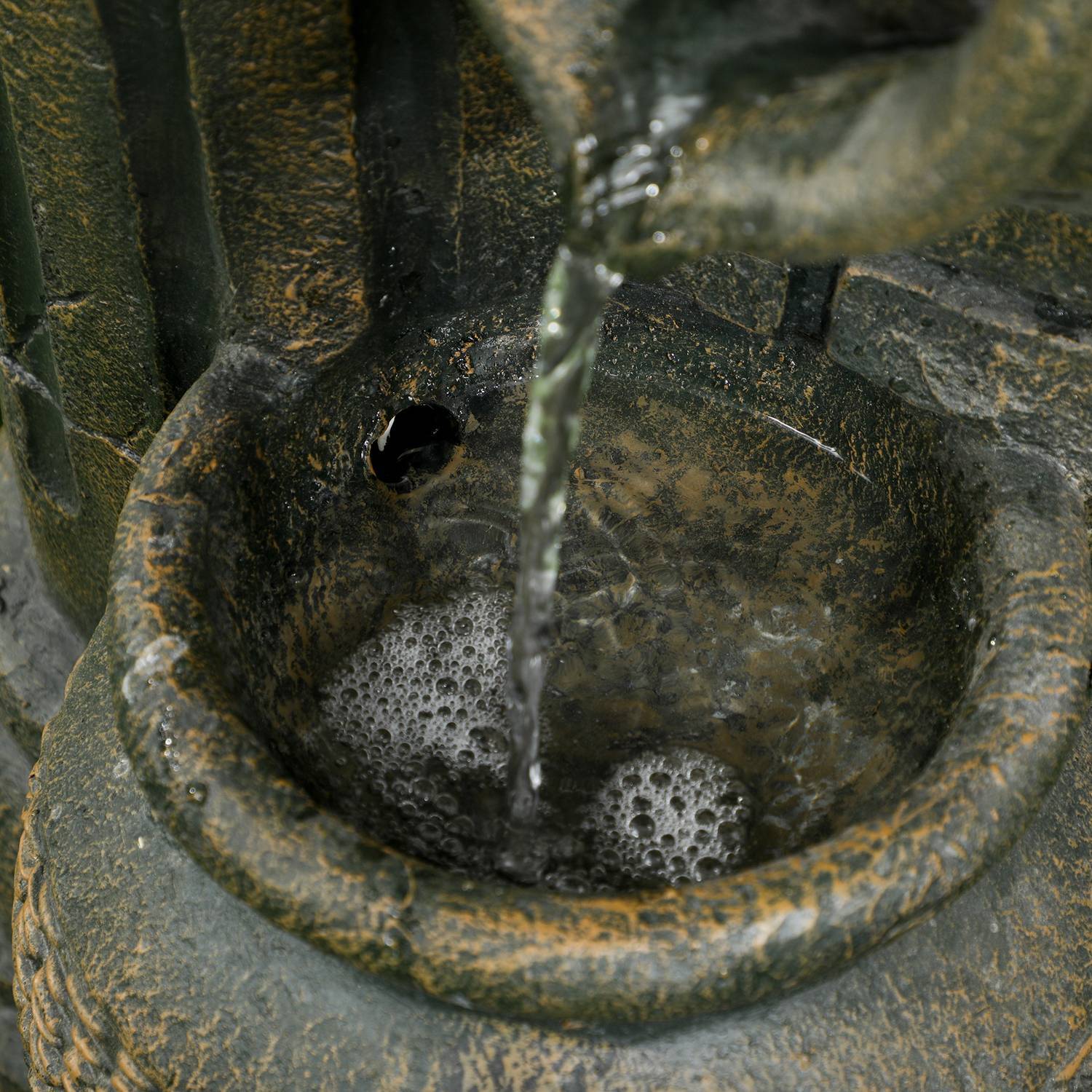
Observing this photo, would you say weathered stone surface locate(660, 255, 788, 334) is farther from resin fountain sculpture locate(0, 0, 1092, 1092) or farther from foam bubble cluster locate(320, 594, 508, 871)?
foam bubble cluster locate(320, 594, 508, 871)

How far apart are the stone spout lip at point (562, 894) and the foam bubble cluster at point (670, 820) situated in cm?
37

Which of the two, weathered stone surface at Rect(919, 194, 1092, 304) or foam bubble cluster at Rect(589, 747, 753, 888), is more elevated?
weathered stone surface at Rect(919, 194, 1092, 304)

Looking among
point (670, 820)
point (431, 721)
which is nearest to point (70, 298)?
point (431, 721)

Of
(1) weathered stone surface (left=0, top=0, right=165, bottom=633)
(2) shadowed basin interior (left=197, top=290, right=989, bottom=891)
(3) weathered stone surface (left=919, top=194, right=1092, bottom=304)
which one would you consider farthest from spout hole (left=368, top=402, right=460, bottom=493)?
(3) weathered stone surface (left=919, top=194, right=1092, bottom=304)

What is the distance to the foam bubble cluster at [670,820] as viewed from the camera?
56.7 inches

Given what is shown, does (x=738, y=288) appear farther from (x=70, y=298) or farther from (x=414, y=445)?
(x=70, y=298)

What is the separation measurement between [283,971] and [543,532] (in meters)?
0.44

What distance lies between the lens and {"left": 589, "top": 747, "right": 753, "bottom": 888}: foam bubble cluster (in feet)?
4.72

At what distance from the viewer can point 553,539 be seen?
1.21m

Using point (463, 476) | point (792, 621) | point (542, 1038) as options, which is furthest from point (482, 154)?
point (542, 1038)

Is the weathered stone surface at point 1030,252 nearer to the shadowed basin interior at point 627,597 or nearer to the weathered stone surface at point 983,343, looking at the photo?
the weathered stone surface at point 983,343

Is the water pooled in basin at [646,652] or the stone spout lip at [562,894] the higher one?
the stone spout lip at [562,894]

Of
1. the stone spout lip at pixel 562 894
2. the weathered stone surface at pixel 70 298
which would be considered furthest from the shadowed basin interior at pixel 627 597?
the weathered stone surface at pixel 70 298

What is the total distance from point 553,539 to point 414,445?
45cm
